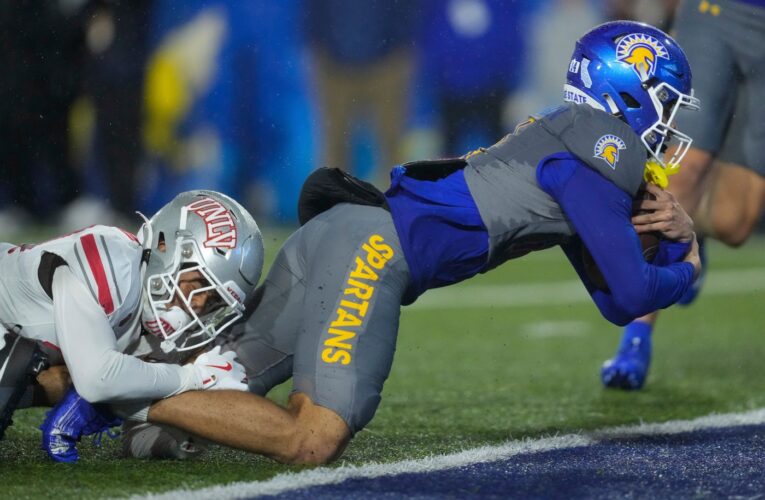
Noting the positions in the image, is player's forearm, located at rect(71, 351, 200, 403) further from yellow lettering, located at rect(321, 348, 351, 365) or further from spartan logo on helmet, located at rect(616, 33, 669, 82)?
spartan logo on helmet, located at rect(616, 33, 669, 82)

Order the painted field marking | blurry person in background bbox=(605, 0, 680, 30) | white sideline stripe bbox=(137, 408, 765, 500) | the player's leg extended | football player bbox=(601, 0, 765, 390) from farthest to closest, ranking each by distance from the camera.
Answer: blurry person in background bbox=(605, 0, 680, 30)
the painted field marking
football player bbox=(601, 0, 765, 390)
the player's leg extended
white sideline stripe bbox=(137, 408, 765, 500)

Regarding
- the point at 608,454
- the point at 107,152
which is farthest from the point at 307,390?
the point at 107,152

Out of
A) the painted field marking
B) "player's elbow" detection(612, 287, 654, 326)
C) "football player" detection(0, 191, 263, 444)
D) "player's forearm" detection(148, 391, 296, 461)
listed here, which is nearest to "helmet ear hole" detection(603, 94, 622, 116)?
"player's elbow" detection(612, 287, 654, 326)

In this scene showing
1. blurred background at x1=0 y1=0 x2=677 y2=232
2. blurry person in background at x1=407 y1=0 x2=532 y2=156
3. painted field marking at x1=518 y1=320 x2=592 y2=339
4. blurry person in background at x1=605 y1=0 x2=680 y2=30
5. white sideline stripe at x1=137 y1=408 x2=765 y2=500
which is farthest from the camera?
blurry person in background at x1=407 y1=0 x2=532 y2=156

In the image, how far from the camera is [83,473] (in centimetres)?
305

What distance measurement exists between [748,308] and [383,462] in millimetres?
4716

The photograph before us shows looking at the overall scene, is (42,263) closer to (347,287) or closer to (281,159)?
(347,287)

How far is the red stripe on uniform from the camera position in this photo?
3.07 metres

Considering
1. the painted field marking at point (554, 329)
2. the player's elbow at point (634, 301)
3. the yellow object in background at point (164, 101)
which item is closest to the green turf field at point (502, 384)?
the painted field marking at point (554, 329)

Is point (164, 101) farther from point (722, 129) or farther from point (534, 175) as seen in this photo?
point (534, 175)

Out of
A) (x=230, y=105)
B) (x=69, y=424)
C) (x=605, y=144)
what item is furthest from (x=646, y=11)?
(x=69, y=424)

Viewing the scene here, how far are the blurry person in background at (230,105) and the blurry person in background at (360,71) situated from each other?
0.21 m

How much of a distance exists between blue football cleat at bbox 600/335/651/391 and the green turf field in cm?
6

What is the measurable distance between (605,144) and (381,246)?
64 centimetres
